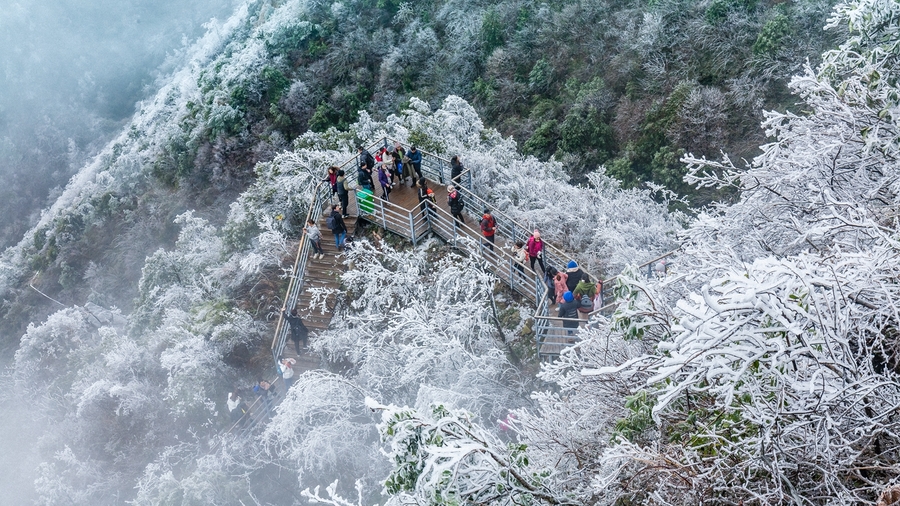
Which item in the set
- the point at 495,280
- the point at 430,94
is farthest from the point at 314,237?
the point at 430,94

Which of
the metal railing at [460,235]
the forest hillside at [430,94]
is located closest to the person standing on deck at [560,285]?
the metal railing at [460,235]

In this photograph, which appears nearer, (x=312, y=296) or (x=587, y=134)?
(x=312, y=296)

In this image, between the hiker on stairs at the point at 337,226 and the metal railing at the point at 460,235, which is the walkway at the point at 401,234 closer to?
the metal railing at the point at 460,235

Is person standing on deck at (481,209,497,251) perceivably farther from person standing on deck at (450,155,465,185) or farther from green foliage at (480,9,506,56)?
green foliage at (480,9,506,56)

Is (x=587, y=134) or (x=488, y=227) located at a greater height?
(x=488, y=227)

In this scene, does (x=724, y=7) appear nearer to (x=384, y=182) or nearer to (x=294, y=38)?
(x=384, y=182)

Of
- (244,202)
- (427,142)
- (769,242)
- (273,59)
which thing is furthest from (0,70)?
(769,242)
